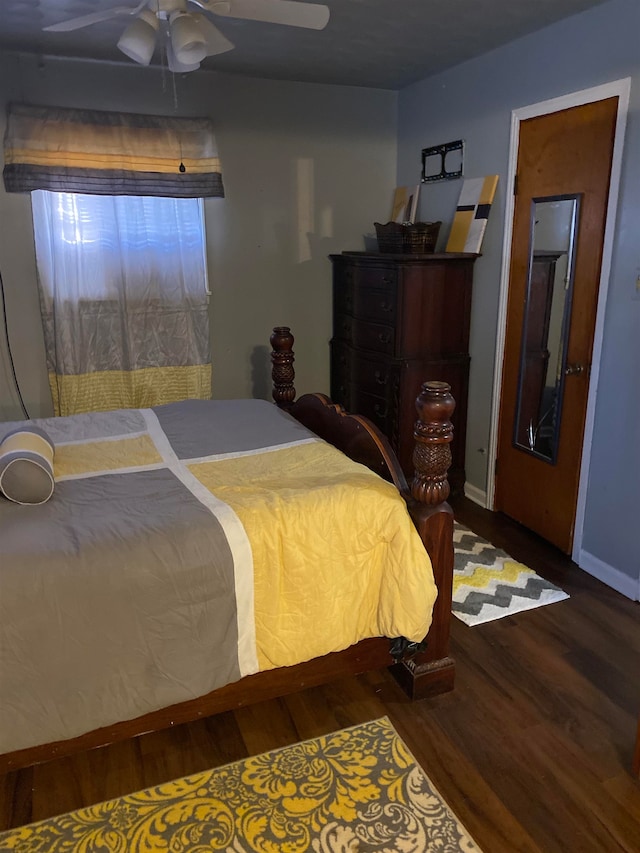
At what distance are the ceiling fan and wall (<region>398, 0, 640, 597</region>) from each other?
50.5 inches

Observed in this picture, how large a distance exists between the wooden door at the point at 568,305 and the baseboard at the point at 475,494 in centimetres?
12

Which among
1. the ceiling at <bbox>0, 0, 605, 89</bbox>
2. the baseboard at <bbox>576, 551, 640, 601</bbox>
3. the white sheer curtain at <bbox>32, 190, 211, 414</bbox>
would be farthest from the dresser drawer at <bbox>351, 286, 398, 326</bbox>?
the baseboard at <bbox>576, 551, 640, 601</bbox>

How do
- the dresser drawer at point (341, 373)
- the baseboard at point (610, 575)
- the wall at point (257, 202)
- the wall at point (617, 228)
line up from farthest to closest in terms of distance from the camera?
the dresser drawer at point (341, 373)
the wall at point (257, 202)
the baseboard at point (610, 575)
the wall at point (617, 228)

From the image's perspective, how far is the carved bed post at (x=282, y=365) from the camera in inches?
126

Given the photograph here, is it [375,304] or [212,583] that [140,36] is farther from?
[375,304]

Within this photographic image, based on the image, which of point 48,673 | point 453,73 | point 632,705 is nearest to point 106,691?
point 48,673

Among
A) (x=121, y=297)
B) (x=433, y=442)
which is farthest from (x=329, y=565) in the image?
(x=121, y=297)

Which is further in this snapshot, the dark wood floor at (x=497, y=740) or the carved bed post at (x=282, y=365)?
the carved bed post at (x=282, y=365)

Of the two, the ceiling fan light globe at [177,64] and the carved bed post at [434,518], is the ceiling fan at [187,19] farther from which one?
the carved bed post at [434,518]

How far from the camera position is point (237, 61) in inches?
139

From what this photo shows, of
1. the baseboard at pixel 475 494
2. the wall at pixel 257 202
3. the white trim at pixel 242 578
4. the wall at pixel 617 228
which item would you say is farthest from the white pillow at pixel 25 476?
the baseboard at pixel 475 494

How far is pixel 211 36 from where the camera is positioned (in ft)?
7.45

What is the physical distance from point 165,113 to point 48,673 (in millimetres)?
3210

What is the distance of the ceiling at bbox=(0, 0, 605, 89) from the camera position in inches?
107
